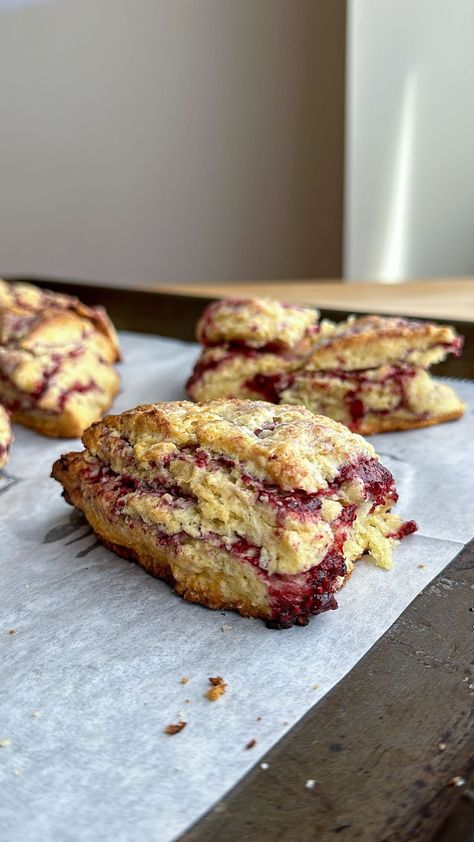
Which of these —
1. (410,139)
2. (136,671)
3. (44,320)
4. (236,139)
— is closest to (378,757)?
(136,671)

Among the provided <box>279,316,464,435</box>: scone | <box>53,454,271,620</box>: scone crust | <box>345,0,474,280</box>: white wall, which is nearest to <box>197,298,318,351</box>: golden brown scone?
<box>279,316,464,435</box>: scone

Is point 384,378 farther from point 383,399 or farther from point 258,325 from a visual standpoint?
point 258,325

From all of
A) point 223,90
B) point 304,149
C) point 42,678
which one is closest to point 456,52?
point 304,149

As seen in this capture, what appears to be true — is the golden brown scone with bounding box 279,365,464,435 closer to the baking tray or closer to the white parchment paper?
the white parchment paper

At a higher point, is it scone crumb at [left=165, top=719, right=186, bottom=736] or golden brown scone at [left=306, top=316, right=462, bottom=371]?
golden brown scone at [left=306, top=316, right=462, bottom=371]

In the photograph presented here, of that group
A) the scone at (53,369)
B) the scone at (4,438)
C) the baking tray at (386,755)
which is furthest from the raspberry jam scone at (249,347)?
the baking tray at (386,755)

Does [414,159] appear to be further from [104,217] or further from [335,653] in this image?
[335,653]

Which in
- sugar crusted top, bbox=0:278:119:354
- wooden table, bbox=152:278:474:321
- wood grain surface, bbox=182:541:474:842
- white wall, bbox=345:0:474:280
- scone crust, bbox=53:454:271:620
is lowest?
wood grain surface, bbox=182:541:474:842
